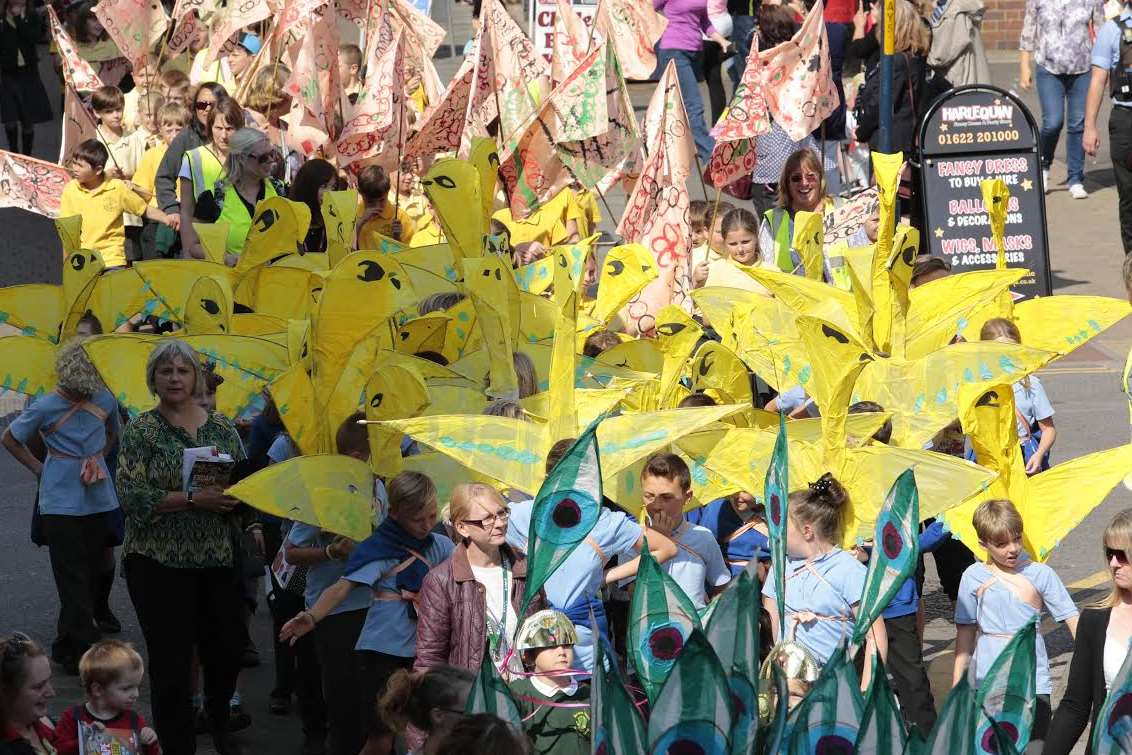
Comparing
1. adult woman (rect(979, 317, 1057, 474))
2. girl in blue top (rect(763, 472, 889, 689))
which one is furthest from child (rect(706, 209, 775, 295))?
girl in blue top (rect(763, 472, 889, 689))

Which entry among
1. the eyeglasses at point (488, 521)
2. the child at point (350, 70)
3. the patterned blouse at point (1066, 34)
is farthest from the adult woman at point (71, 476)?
the patterned blouse at point (1066, 34)

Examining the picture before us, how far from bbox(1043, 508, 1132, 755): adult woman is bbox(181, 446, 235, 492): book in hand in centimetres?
304

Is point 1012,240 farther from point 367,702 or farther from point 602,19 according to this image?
point 367,702

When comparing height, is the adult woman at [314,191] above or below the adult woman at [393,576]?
above

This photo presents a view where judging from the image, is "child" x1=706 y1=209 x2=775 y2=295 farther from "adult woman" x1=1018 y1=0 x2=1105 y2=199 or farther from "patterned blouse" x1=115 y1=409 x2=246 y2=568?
"adult woman" x1=1018 y1=0 x2=1105 y2=199

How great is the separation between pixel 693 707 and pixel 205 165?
22.7 feet

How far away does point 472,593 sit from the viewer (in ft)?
17.2

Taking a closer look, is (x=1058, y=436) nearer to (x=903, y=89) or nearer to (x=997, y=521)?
(x=903, y=89)

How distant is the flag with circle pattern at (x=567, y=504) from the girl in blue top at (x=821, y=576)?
174 cm

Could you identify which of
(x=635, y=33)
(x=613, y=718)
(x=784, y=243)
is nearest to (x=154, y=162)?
(x=635, y=33)

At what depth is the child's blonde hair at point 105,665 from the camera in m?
5.15

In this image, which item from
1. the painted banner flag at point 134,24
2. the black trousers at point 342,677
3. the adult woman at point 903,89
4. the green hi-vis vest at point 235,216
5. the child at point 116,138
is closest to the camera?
the black trousers at point 342,677

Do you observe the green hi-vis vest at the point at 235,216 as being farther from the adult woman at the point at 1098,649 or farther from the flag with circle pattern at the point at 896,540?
the flag with circle pattern at the point at 896,540

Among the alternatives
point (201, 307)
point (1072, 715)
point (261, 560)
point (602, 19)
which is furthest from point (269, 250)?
point (1072, 715)
